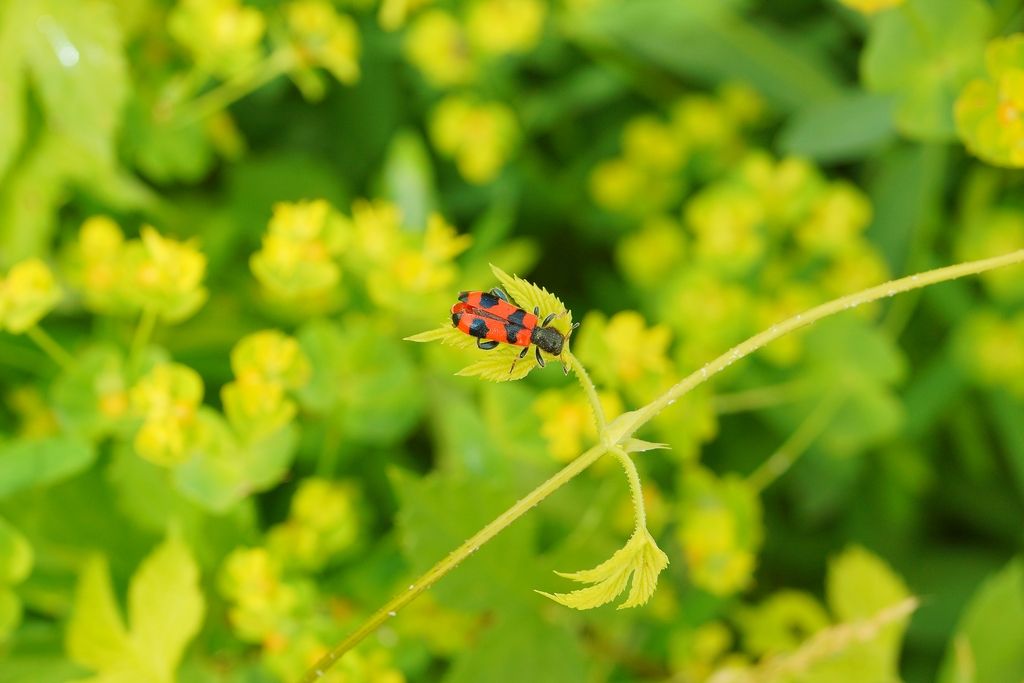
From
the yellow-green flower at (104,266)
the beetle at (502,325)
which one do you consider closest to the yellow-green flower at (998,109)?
the beetle at (502,325)

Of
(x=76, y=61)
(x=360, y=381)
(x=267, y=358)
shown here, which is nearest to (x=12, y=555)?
(x=267, y=358)

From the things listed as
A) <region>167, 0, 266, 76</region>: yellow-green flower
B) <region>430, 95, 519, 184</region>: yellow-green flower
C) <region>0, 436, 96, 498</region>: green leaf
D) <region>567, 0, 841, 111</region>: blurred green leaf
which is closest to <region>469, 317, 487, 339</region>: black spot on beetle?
<region>0, 436, 96, 498</region>: green leaf

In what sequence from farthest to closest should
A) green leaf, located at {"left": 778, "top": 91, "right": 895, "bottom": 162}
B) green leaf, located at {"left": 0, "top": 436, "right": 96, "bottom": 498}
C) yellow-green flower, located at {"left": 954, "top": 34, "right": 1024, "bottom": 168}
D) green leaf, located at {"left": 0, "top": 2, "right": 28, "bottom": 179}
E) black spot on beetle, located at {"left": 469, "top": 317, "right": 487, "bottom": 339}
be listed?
green leaf, located at {"left": 778, "top": 91, "right": 895, "bottom": 162}, green leaf, located at {"left": 0, "top": 2, "right": 28, "bottom": 179}, green leaf, located at {"left": 0, "top": 436, "right": 96, "bottom": 498}, yellow-green flower, located at {"left": 954, "top": 34, "right": 1024, "bottom": 168}, black spot on beetle, located at {"left": 469, "top": 317, "right": 487, "bottom": 339}

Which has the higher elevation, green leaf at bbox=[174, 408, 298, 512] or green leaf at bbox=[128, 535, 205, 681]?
green leaf at bbox=[174, 408, 298, 512]

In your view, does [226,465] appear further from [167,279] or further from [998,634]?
[998,634]

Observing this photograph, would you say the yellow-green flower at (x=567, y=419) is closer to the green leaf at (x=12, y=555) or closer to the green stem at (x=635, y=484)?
the green stem at (x=635, y=484)

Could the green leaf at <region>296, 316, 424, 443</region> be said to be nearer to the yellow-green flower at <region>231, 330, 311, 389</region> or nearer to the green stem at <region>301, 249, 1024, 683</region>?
the yellow-green flower at <region>231, 330, 311, 389</region>

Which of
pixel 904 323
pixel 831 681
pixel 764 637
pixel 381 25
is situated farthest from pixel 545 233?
pixel 831 681
